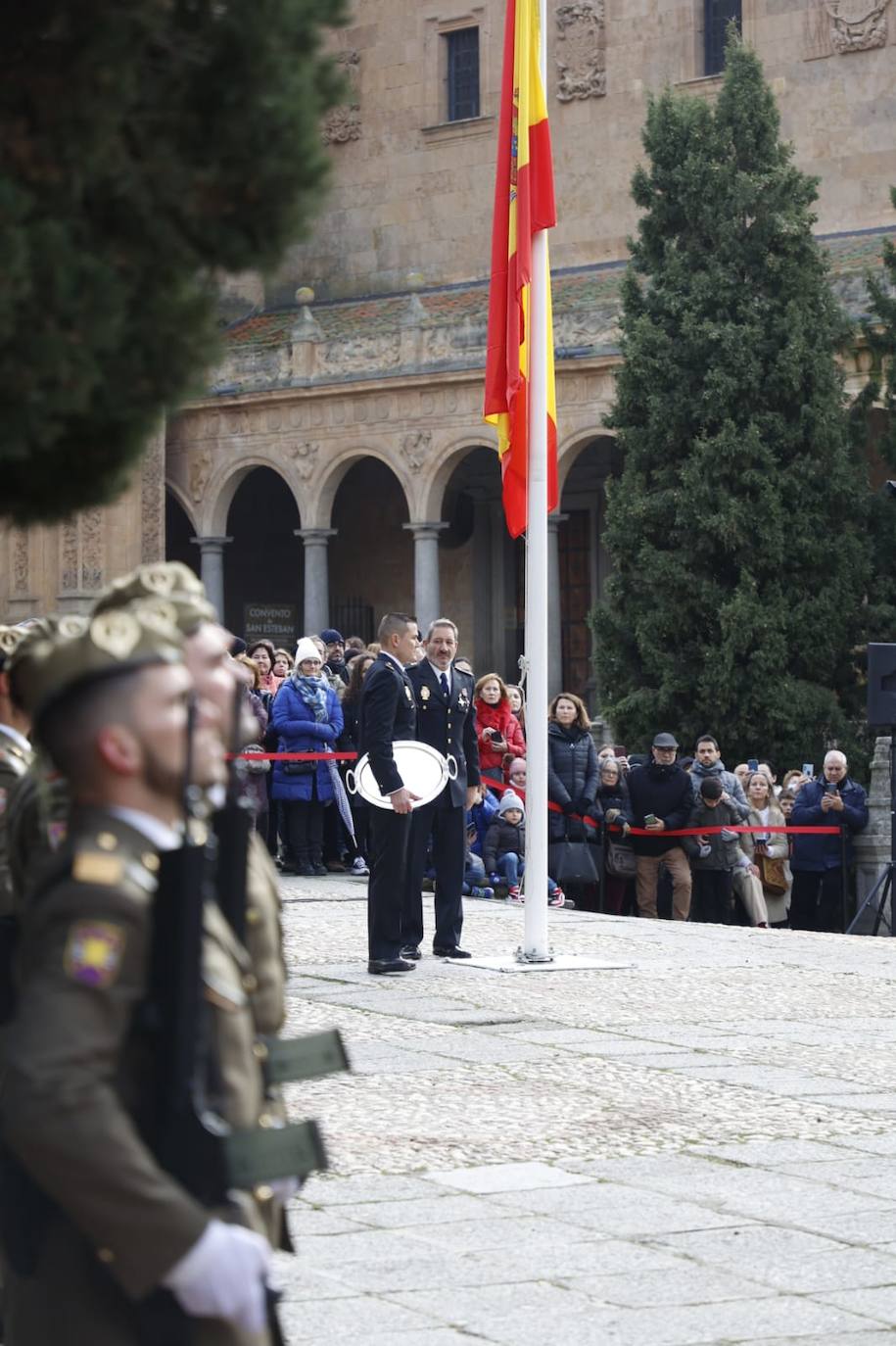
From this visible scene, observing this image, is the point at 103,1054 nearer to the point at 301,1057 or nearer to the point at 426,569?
the point at 301,1057

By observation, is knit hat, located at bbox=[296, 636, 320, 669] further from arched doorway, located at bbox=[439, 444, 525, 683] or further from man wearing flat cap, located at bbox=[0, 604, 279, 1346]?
arched doorway, located at bbox=[439, 444, 525, 683]

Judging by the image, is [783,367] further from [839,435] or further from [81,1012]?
[81,1012]

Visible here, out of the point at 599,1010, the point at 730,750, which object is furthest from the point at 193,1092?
the point at 730,750

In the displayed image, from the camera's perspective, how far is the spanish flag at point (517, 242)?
12.1 meters

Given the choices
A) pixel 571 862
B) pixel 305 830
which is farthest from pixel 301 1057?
pixel 305 830

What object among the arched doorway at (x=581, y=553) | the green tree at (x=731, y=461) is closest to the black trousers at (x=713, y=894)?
the green tree at (x=731, y=461)

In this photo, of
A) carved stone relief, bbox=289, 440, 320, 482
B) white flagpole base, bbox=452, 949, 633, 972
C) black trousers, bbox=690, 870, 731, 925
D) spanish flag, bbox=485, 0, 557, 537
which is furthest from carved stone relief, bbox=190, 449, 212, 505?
white flagpole base, bbox=452, 949, 633, 972

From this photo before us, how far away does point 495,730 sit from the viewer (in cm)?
1706

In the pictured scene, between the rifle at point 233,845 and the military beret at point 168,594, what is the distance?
0.48 ft

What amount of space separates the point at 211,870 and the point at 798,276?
2479 centimetres

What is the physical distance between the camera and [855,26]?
33.6m

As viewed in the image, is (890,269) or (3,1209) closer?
(3,1209)

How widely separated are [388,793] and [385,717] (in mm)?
442

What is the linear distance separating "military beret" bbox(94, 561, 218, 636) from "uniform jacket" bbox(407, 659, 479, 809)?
8.33m
